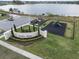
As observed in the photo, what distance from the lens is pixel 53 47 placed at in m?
13.8

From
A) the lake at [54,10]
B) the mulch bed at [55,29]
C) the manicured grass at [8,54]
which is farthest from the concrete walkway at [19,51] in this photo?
the lake at [54,10]

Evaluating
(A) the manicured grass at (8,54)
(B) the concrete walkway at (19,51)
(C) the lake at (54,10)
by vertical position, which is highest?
(C) the lake at (54,10)

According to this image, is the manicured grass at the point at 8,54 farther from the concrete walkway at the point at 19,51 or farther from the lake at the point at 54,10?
the lake at the point at 54,10

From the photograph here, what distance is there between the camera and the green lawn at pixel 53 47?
40.3 feet

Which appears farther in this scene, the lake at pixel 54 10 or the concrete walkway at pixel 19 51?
the lake at pixel 54 10

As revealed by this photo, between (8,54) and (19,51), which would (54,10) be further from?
(8,54)

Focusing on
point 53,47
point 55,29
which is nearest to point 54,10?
point 55,29

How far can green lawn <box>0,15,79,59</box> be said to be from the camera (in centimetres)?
1227

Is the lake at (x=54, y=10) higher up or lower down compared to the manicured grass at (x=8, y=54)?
higher up

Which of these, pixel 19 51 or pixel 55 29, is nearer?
pixel 19 51

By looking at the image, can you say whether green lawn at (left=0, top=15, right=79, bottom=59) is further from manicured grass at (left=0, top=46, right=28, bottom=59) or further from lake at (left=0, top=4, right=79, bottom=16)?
lake at (left=0, top=4, right=79, bottom=16)

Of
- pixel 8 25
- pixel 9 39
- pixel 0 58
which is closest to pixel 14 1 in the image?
pixel 8 25

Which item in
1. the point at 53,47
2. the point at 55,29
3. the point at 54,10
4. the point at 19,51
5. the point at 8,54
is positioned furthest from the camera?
the point at 54,10

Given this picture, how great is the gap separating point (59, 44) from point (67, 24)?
822 cm
